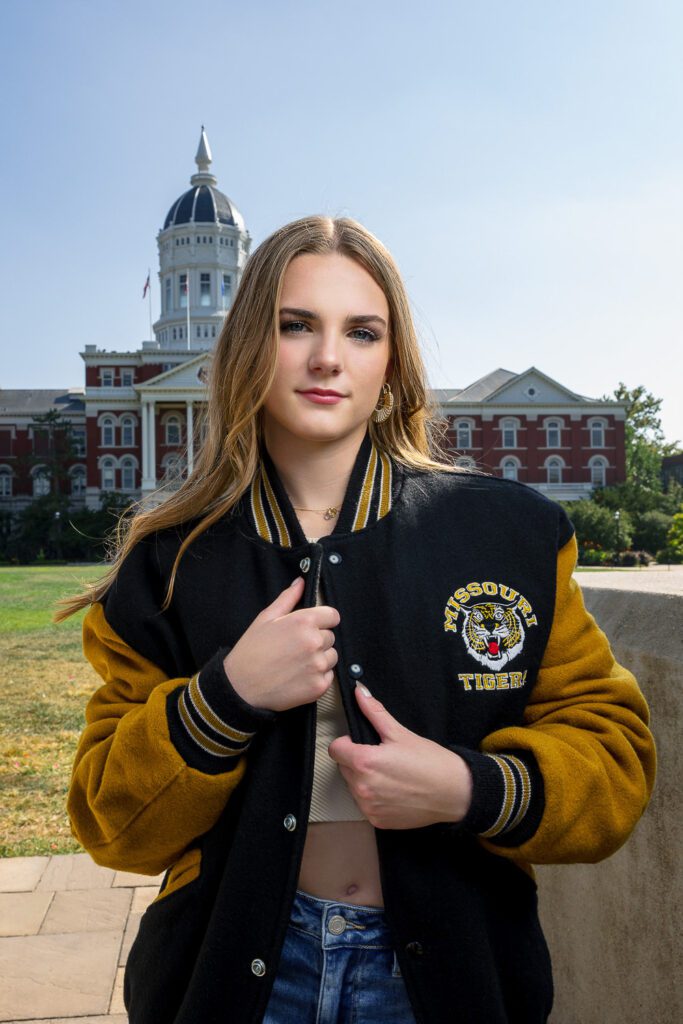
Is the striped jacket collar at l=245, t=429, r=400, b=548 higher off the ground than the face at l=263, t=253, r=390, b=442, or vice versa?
the face at l=263, t=253, r=390, b=442

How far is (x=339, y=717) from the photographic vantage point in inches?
54.8

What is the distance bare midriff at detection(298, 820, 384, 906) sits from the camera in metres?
1.35

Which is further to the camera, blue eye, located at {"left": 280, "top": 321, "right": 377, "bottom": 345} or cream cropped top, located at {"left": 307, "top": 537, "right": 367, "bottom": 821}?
blue eye, located at {"left": 280, "top": 321, "right": 377, "bottom": 345}

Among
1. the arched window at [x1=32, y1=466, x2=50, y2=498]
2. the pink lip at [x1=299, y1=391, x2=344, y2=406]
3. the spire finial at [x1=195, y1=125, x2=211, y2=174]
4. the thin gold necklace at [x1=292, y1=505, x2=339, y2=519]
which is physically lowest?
the thin gold necklace at [x1=292, y1=505, x2=339, y2=519]

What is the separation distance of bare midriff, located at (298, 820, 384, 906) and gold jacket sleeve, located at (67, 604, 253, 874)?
155mm

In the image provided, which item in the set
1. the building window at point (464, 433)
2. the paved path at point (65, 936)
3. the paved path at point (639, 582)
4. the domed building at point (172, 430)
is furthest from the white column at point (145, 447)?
the paved path at point (639, 582)

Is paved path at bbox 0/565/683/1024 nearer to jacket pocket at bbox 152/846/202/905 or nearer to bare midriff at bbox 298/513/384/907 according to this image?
bare midriff at bbox 298/513/384/907

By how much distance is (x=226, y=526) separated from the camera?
1533mm

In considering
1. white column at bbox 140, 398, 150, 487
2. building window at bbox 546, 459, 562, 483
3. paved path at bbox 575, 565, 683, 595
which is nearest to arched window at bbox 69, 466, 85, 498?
white column at bbox 140, 398, 150, 487

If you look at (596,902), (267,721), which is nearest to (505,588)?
(267,721)

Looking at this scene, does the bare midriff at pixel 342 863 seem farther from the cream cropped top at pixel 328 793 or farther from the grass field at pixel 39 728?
the grass field at pixel 39 728

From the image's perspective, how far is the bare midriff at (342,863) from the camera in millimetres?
1352

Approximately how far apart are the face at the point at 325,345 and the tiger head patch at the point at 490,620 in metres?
0.35

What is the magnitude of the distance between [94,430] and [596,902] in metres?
56.5
